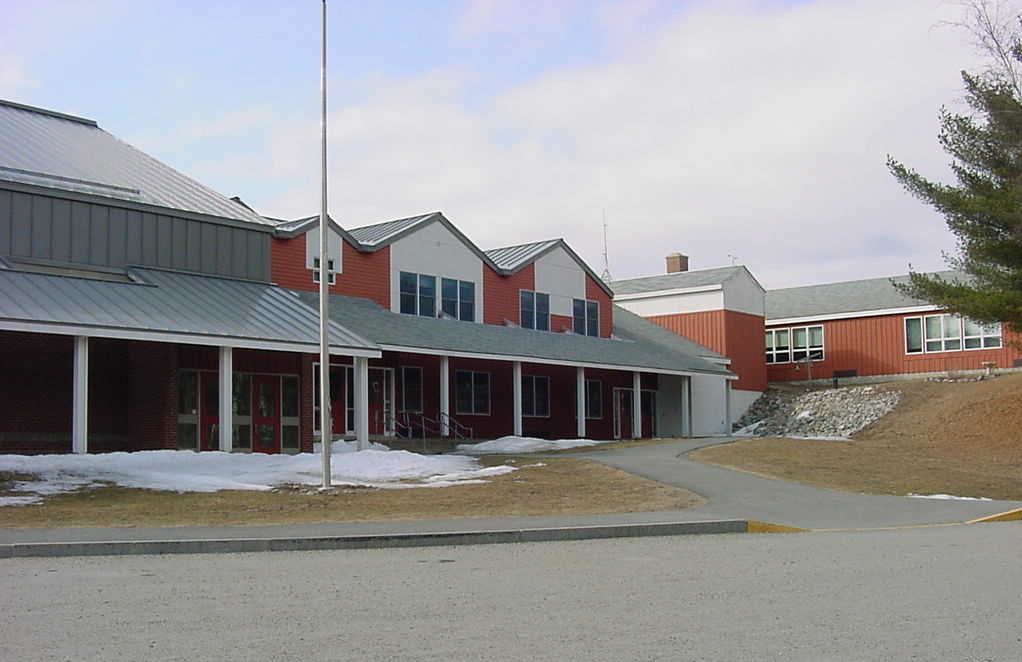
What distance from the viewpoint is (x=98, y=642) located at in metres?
7.38

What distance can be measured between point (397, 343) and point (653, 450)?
23.8 ft

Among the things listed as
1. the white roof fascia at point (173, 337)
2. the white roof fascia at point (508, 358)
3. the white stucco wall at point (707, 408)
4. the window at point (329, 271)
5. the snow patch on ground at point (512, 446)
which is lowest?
the snow patch on ground at point (512, 446)

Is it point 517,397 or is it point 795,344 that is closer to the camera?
point 517,397

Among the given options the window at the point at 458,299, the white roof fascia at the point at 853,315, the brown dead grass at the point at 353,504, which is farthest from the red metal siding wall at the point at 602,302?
the brown dead grass at the point at 353,504

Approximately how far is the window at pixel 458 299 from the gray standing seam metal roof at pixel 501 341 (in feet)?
2.89

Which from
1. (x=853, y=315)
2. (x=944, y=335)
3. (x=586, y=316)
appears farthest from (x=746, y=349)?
(x=586, y=316)

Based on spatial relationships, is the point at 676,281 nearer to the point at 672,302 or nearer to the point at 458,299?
the point at 672,302

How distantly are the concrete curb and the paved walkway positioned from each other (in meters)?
0.01

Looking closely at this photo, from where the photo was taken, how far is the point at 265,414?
2848 cm

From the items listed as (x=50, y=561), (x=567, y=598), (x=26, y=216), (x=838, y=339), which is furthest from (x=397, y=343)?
(x=838, y=339)

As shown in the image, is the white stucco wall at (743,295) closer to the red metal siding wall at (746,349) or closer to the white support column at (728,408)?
the red metal siding wall at (746,349)

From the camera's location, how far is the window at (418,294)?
34.8 m

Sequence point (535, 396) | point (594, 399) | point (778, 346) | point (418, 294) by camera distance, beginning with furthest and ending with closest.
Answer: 1. point (778, 346)
2. point (594, 399)
3. point (535, 396)
4. point (418, 294)

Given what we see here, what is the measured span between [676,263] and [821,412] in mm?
13959
